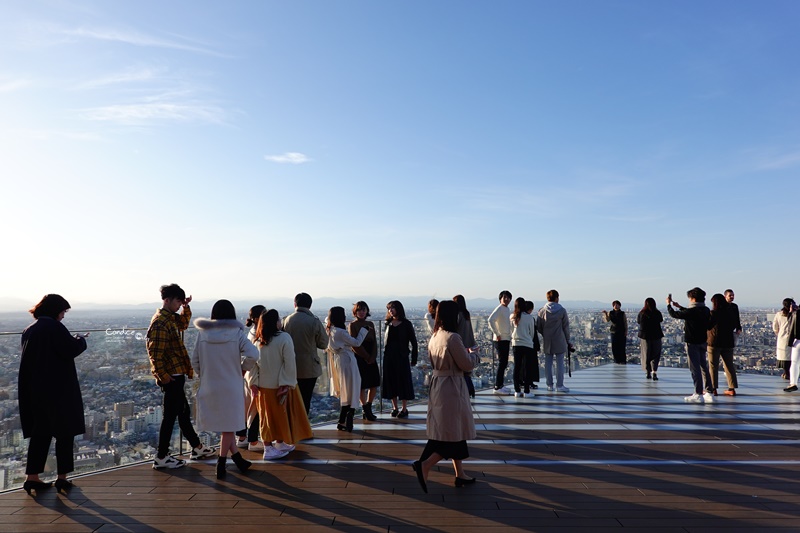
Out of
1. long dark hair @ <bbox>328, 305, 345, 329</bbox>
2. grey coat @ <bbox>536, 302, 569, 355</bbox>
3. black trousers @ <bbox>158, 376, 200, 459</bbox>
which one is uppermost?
long dark hair @ <bbox>328, 305, 345, 329</bbox>

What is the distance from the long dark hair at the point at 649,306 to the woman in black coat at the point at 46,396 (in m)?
11.0

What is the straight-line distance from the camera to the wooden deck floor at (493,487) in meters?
4.26

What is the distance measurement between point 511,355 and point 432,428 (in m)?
6.68

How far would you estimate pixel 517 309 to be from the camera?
33.3ft

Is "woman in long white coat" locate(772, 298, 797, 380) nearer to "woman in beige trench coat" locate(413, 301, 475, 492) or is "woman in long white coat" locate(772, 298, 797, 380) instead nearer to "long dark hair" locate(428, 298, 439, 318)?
"long dark hair" locate(428, 298, 439, 318)

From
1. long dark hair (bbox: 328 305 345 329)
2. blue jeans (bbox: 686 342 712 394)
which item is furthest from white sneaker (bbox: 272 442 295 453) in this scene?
blue jeans (bbox: 686 342 712 394)

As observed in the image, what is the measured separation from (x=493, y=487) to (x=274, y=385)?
257 cm

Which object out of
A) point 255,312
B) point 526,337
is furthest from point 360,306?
point 526,337

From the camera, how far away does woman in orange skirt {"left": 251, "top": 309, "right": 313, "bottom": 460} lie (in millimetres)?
6160

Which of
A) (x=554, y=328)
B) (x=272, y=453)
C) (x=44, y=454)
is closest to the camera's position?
(x=44, y=454)

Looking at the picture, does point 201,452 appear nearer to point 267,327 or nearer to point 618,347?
point 267,327

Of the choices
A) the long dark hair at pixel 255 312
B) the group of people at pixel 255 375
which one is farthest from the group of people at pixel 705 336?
the long dark hair at pixel 255 312

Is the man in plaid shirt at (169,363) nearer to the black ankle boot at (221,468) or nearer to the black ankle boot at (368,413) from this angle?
the black ankle boot at (221,468)

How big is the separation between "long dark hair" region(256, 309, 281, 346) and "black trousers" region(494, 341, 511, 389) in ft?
17.5
